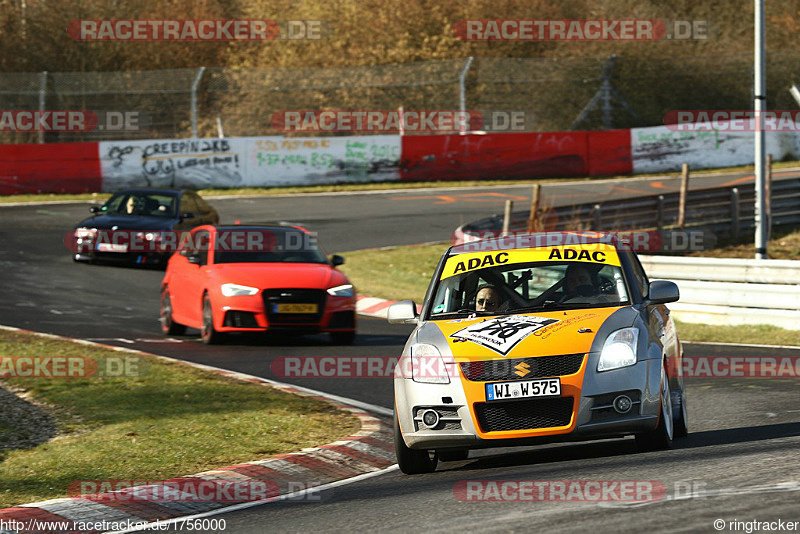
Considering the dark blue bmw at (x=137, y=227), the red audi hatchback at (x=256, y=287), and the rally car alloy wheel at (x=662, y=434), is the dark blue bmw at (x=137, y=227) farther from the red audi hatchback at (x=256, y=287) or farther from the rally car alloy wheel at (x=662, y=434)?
the rally car alloy wheel at (x=662, y=434)

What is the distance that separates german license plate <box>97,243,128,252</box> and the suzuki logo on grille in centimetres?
1649

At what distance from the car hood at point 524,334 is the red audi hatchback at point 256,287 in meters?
7.01

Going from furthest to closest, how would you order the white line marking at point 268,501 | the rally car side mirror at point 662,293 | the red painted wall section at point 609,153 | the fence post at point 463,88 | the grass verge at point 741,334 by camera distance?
the fence post at point 463,88 → the red painted wall section at point 609,153 → the grass verge at point 741,334 → the rally car side mirror at point 662,293 → the white line marking at point 268,501

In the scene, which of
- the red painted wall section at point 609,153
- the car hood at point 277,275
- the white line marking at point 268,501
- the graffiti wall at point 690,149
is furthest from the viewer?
the graffiti wall at point 690,149

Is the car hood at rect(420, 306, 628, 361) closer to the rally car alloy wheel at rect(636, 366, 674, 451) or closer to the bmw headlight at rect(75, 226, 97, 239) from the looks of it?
the rally car alloy wheel at rect(636, 366, 674, 451)

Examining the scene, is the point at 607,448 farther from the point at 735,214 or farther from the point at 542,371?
the point at 735,214

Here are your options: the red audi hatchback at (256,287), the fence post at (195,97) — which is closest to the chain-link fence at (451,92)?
the fence post at (195,97)

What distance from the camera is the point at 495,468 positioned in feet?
28.3

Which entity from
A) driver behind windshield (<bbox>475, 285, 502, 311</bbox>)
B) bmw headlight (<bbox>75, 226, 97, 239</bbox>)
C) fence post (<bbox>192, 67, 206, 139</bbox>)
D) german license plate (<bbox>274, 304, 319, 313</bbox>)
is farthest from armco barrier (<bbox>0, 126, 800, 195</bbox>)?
driver behind windshield (<bbox>475, 285, 502, 311</bbox>)

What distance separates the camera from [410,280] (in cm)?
2325

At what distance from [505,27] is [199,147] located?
20.3m

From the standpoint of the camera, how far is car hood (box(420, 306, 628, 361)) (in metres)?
8.19

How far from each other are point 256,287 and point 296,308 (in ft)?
1.79

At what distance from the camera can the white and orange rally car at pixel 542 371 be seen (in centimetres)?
808
